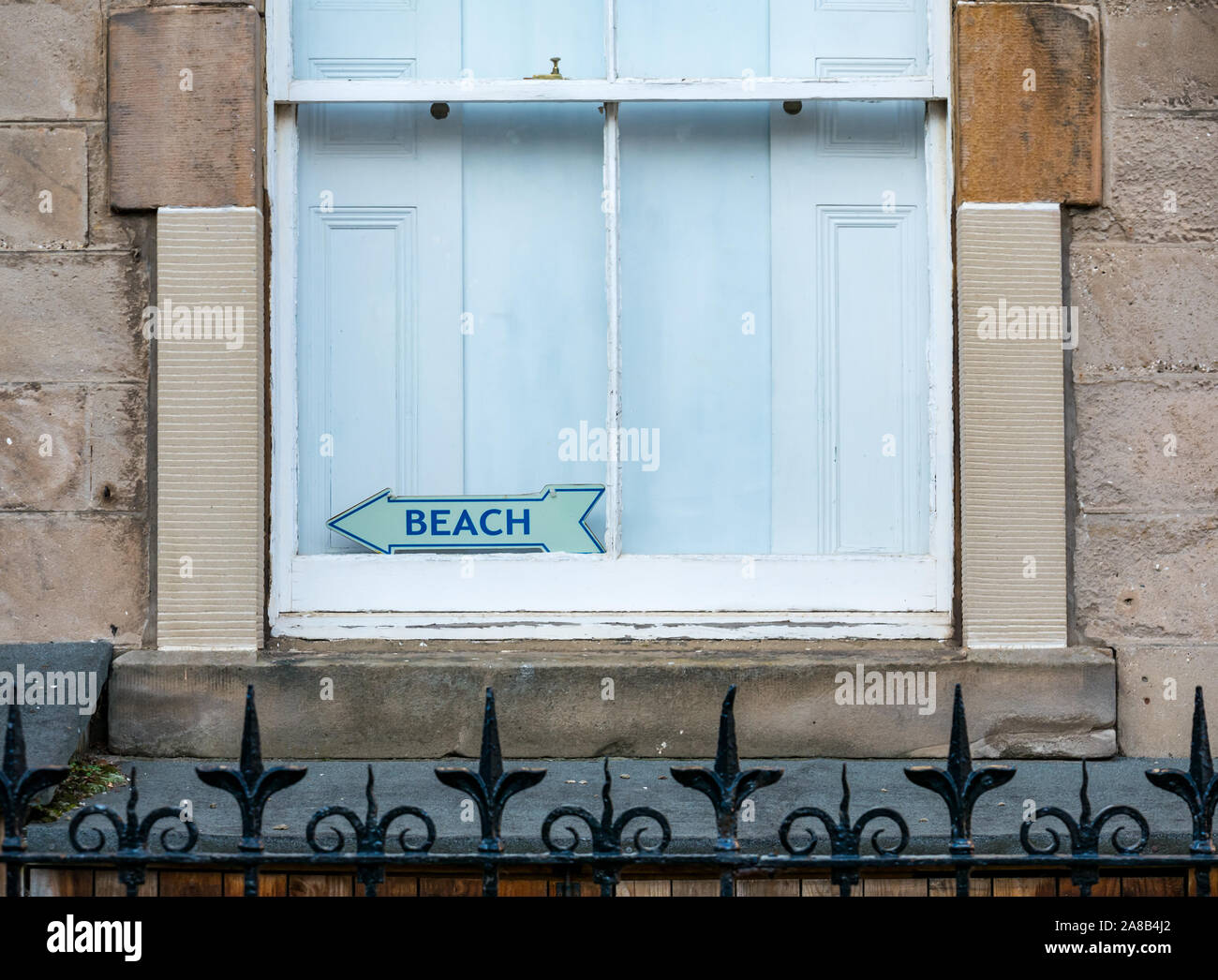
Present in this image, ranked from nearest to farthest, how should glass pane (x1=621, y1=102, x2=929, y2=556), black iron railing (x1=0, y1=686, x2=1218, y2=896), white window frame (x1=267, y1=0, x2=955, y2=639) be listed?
1. black iron railing (x1=0, y1=686, x2=1218, y2=896)
2. white window frame (x1=267, y1=0, x2=955, y2=639)
3. glass pane (x1=621, y1=102, x2=929, y2=556)

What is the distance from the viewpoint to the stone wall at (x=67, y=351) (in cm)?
457

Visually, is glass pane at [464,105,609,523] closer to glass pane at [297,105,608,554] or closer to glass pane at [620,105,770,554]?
glass pane at [297,105,608,554]

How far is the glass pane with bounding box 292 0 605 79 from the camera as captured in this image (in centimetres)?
482

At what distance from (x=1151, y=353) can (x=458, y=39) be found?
110 inches

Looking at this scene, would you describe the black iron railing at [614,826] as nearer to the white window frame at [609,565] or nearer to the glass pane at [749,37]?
the white window frame at [609,565]

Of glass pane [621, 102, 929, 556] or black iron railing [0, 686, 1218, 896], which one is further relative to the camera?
glass pane [621, 102, 929, 556]

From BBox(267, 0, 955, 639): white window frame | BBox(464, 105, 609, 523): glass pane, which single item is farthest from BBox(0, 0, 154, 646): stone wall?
BBox(464, 105, 609, 523): glass pane

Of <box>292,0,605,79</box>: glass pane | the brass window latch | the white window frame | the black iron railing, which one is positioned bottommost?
the black iron railing

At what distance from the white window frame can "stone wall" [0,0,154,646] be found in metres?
0.50

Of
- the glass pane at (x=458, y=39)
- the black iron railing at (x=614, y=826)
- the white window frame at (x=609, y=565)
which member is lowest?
the black iron railing at (x=614, y=826)

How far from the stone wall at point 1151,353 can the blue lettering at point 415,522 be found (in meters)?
2.35

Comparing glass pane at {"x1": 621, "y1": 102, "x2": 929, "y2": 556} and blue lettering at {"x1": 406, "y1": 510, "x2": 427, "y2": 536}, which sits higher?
glass pane at {"x1": 621, "y1": 102, "x2": 929, "y2": 556}

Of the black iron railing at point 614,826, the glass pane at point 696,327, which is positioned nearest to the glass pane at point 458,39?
the glass pane at point 696,327

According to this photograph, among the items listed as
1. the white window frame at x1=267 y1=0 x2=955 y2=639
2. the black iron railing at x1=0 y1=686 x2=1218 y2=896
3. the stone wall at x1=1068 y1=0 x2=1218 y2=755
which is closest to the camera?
the black iron railing at x1=0 y1=686 x2=1218 y2=896
